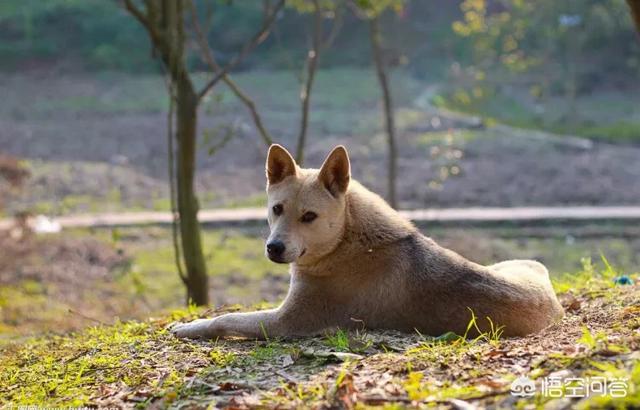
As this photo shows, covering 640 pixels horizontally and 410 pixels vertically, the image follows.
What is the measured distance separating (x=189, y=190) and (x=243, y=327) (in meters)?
3.87

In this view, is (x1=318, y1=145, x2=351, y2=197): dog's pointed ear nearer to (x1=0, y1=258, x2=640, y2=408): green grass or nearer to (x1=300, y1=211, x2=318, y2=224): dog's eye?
(x1=300, y1=211, x2=318, y2=224): dog's eye

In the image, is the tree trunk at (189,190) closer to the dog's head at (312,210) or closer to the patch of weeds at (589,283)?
the dog's head at (312,210)

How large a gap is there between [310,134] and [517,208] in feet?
24.2

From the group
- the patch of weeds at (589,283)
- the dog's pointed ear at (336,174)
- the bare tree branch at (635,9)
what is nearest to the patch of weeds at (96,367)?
the dog's pointed ear at (336,174)

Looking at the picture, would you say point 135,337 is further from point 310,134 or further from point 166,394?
point 310,134

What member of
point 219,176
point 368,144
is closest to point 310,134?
point 368,144

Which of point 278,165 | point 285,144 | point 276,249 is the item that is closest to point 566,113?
point 285,144

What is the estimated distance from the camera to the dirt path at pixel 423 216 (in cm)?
1789

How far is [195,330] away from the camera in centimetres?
632

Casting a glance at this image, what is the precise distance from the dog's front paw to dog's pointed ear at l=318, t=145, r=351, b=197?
4.25ft

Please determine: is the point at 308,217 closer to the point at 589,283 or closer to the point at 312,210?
the point at 312,210

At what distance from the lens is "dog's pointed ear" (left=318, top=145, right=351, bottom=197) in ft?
20.9

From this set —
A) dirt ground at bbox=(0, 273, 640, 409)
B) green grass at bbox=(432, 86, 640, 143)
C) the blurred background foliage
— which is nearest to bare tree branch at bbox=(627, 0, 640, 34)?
dirt ground at bbox=(0, 273, 640, 409)

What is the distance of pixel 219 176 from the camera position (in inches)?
862
